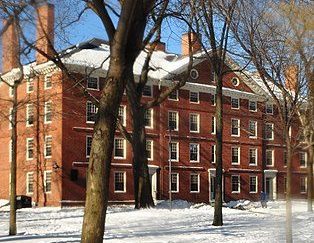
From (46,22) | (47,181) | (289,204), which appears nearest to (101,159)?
(289,204)

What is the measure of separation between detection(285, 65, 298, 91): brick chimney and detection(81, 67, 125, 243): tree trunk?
265 inches

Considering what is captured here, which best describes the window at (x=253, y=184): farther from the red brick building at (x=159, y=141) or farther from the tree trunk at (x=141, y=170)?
the tree trunk at (x=141, y=170)

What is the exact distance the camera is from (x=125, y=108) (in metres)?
48.5

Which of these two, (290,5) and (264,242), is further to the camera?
(264,242)

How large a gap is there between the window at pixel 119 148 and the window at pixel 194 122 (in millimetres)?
7520

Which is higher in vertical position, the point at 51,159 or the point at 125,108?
the point at 125,108

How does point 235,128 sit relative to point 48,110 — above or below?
below

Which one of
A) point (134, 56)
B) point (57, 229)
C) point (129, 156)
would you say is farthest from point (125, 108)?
point (134, 56)

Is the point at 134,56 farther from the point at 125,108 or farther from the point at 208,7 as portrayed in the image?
the point at 125,108

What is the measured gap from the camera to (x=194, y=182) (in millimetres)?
52156

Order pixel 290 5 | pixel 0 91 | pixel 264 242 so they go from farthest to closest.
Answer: pixel 0 91, pixel 264 242, pixel 290 5

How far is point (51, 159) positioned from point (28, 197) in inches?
131

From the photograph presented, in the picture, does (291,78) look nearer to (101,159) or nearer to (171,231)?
(171,231)

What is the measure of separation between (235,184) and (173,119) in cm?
941
